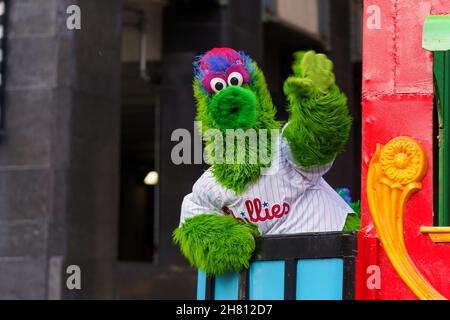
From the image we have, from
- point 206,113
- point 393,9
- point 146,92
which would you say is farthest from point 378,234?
point 146,92

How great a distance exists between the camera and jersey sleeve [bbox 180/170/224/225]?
5449 millimetres

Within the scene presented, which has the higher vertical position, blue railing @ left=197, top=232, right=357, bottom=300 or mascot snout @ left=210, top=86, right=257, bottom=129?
mascot snout @ left=210, top=86, right=257, bottom=129

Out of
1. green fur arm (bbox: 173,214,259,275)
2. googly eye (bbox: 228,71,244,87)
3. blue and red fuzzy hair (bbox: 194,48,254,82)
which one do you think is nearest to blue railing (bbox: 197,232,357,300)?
green fur arm (bbox: 173,214,259,275)

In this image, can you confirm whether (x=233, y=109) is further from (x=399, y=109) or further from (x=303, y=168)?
(x=399, y=109)

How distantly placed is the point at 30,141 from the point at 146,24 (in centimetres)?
296

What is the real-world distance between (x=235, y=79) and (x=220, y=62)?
0.49 ft

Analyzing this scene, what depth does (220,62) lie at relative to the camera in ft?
18.5

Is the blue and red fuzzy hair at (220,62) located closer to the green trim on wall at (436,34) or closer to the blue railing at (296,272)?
the blue railing at (296,272)

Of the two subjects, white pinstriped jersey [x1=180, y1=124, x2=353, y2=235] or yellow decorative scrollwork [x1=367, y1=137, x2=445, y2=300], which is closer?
yellow decorative scrollwork [x1=367, y1=137, x2=445, y2=300]

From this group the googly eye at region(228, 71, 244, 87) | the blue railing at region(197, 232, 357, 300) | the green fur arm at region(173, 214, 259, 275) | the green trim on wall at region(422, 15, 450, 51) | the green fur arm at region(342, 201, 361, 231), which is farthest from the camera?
the green fur arm at region(342, 201, 361, 231)

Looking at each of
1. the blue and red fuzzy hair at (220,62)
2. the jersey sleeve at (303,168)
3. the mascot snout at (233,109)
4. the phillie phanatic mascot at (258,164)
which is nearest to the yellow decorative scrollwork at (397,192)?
the phillie phanatic mascot at (258,164)

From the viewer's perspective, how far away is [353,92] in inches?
651

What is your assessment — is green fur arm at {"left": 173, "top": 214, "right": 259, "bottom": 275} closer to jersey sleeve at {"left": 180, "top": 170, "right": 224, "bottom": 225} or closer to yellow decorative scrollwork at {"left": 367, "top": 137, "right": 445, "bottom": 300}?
jersey sleeve at {"left": 180, "top": 170, "right": 224, "bottom": 225}

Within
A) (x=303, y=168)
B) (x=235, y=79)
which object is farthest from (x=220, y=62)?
(x=303, y=168)
